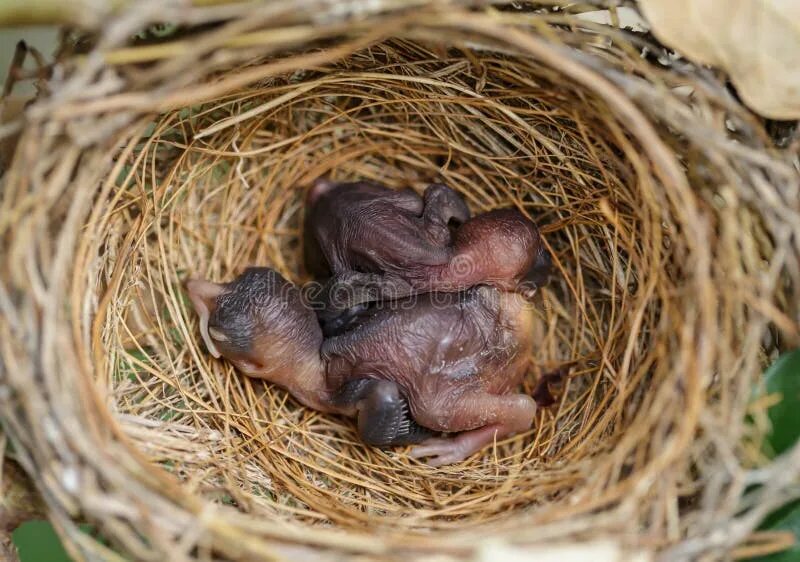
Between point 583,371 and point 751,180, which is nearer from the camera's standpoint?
point 751,180

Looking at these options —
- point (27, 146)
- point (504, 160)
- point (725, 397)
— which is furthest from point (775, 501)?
point (27, 146)

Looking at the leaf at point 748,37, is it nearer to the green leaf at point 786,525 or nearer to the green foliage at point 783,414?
the green foliage at point 783,414

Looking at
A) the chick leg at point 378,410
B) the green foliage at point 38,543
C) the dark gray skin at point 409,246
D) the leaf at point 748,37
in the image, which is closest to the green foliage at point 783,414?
the leaf at point 748,37

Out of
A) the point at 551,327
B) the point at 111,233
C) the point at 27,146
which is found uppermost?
the point at 27,146

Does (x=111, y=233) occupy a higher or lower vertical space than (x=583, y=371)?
higher

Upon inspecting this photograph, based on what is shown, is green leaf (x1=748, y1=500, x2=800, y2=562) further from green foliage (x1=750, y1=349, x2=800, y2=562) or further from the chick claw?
the chick claw

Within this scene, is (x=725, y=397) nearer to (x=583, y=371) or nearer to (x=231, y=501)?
(x=583, y=371)

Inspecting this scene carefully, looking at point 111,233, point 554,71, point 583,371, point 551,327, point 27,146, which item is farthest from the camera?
point 551,327
